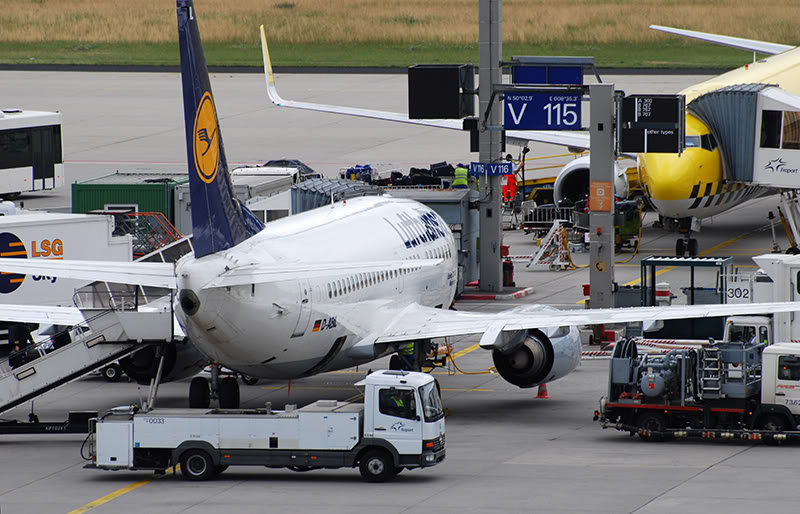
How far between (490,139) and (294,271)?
2277 centimetres

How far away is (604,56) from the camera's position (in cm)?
12250

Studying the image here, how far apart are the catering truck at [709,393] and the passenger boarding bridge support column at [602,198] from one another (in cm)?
1192

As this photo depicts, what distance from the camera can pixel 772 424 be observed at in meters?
31.3

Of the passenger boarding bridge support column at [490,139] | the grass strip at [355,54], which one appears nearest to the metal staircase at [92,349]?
the passenger boarding bridge support column at [490,139]

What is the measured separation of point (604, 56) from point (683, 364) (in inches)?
3667

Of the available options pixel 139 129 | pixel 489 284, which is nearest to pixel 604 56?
pixel 139 129

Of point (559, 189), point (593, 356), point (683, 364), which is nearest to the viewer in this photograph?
point (683, 364)

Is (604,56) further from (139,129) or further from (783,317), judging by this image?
(783,317)

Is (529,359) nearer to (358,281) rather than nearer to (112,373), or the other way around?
(358,281)

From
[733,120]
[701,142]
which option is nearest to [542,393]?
[701,142]

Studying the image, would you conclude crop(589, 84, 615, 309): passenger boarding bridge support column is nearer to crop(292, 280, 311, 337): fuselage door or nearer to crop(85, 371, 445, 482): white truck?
crop(292, 280, 311, 337): fuselage door

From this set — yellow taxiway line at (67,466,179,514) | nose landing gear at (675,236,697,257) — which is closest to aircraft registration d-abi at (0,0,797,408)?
yellow taxiway line at (67,466,179,514)

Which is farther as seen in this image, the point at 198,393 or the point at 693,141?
the point at 693,141

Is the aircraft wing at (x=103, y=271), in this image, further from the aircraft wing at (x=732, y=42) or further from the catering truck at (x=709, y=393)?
the aircraft wing at (x=732, y=42)
